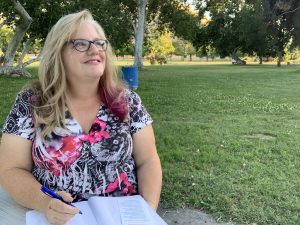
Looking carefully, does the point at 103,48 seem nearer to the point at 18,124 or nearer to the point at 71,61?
the point at 71,61

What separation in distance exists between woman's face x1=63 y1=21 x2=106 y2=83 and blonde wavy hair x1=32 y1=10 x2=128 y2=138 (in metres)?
0.03

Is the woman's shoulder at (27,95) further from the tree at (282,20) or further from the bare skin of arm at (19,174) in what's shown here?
the tree at (282,20)

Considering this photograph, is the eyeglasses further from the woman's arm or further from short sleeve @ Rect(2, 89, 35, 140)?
the woman's arm

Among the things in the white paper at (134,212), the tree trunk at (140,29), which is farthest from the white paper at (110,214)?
the tree trunk at (140,29)

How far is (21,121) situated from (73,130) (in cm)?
26

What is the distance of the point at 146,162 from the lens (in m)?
2.38

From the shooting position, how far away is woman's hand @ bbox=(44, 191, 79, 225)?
1.74 meters

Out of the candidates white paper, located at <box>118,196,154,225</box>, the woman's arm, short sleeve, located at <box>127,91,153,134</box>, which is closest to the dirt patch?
the woman's arm

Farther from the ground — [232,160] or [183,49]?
[183,49]

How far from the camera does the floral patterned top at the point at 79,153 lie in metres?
2.13

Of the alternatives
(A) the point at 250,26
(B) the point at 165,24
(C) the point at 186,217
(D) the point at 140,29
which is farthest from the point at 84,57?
(A) the point at 250,26

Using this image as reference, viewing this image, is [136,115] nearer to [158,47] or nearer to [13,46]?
[13,46]

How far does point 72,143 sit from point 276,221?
7.27 feet

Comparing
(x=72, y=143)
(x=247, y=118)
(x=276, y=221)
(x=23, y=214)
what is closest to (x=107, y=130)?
(x=72, y=143)
